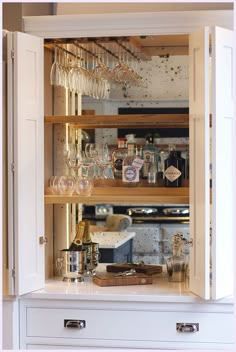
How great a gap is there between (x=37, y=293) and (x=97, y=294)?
0.93 ft

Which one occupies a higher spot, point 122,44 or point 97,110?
point 122,44

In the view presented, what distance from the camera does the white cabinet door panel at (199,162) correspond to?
2.95 metres

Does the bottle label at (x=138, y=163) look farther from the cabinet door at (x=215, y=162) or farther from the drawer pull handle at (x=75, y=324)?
the drawer pull handle at (x=75, y=324)

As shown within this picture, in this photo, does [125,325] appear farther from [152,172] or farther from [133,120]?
[133,120]

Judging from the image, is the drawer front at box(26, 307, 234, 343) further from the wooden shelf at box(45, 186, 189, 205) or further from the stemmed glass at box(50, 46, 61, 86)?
the stemmed glass at box(50, 46, 61, 86)

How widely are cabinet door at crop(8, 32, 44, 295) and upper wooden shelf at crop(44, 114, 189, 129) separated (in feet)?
0.62

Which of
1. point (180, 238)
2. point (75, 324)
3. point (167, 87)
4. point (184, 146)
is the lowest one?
point (75, 324)

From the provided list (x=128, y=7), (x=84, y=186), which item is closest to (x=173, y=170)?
(x=84, y=186)

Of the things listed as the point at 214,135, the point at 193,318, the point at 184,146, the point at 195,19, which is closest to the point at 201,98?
the point at 214,135

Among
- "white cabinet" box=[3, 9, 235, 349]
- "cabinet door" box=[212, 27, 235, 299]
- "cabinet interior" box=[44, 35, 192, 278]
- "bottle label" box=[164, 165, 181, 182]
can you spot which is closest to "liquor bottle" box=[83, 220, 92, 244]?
"cabinet interior" box=[44, 35, 192, 278]

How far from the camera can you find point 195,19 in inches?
124

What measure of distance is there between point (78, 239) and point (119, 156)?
48cm

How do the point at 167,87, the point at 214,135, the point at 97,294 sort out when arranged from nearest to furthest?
1. the point at 214,135
2. the point at 97,294
3. the point at 167,87

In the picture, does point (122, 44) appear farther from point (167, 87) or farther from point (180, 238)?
point (180, 238)
